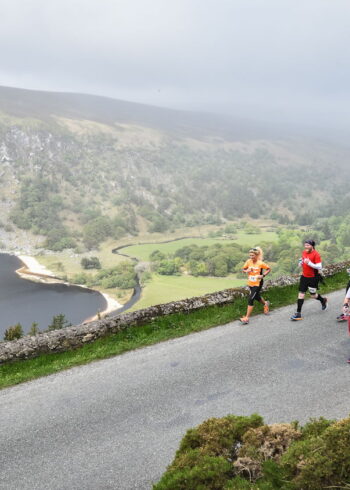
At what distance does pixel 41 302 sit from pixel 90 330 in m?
102

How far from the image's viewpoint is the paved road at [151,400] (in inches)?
251

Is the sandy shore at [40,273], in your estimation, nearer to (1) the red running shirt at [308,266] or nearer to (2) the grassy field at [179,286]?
(2) the grassy field at [179,286]

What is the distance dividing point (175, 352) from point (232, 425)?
500 cm

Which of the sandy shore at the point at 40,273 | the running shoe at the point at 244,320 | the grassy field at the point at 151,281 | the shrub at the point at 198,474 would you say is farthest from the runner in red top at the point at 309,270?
the sandy shore at the point at 40,273

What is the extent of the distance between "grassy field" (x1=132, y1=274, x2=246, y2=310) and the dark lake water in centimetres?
1535

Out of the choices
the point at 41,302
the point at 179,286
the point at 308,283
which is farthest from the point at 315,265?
the point at 179,286

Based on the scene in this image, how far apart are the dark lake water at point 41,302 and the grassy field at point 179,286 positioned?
15347mm

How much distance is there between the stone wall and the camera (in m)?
10.1

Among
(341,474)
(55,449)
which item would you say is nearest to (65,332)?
(55,449)

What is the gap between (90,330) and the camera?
11031 millimetres

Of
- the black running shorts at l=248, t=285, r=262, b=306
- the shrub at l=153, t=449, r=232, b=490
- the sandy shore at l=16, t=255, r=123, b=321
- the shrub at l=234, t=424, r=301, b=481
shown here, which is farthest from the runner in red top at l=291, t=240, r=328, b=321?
the sandy shore at l=16, t=255, r=123, b=321

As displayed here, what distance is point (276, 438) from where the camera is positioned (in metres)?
4.77

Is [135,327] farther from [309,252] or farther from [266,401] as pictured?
[309,252]

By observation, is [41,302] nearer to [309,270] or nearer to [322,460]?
[309,270]
